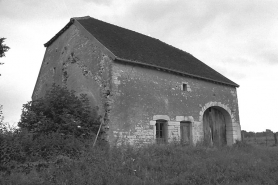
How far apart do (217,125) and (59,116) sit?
8.65m

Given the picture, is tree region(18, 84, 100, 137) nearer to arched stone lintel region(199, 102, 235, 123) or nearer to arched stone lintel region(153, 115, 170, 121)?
arched stone lintel region(153, 115, 170, 121)

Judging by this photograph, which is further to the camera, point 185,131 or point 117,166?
point 185,131

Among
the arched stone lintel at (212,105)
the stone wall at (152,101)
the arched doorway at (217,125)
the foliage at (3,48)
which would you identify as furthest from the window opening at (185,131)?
the foliage at (3,48)

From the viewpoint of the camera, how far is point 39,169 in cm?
700

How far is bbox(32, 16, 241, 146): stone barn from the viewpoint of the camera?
9719 millimetres

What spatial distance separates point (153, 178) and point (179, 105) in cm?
526

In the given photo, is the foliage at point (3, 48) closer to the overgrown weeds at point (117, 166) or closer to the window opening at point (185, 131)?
the overgrown weeds at point (117, 166)

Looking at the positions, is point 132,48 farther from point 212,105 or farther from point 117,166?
point 117,166

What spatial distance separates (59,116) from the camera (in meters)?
8.89

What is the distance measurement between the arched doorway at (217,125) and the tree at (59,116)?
21.3 ft

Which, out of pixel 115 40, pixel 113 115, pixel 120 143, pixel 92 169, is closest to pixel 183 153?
pixel 120 143

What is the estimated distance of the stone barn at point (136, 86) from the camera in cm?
972

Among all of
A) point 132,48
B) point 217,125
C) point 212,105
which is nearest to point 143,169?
point 132,48

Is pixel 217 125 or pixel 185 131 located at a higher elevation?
pixel 217 125
